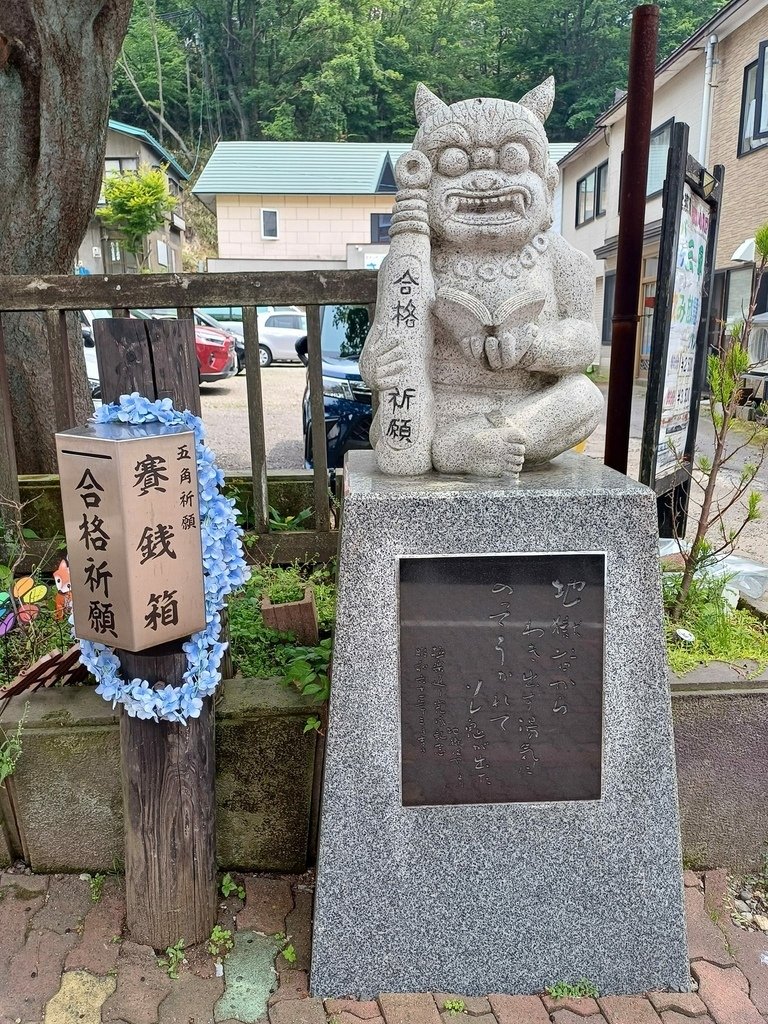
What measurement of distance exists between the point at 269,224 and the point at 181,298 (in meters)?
22.3

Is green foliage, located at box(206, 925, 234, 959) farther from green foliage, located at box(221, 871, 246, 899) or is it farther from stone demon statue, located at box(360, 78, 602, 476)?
stone demon statue, located at box(360, 78, 602, 476)

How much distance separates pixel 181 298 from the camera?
3195mm

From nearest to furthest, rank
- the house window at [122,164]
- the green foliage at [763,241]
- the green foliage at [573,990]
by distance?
the green foliage at [573,990] → the green foliage at [763,241] → the house window at [122,164]

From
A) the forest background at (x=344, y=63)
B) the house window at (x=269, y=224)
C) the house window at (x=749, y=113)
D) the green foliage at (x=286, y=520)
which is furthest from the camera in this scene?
the forest background at (x=344, y=63)

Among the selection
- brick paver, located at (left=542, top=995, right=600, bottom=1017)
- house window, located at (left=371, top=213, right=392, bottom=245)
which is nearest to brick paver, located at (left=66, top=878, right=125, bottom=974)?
brick paver, located at (left=542, top=995, right=600, bottom=1017)

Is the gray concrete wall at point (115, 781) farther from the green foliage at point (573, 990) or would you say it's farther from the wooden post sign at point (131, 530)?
the green foliage at point (573, 990)

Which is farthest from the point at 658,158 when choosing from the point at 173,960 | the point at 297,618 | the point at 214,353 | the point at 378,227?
the point at 173,960

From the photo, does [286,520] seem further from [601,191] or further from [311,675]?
[601,191]

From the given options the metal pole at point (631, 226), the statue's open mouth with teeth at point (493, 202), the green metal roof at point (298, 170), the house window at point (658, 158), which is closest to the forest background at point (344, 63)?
the green metal roof at point (298, 170)

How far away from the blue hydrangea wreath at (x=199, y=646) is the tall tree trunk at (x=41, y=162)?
8.27ft

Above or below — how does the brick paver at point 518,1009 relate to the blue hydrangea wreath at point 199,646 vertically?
below

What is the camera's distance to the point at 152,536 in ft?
6.16

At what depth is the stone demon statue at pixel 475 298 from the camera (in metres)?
2.22

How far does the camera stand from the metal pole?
314 centimetres
